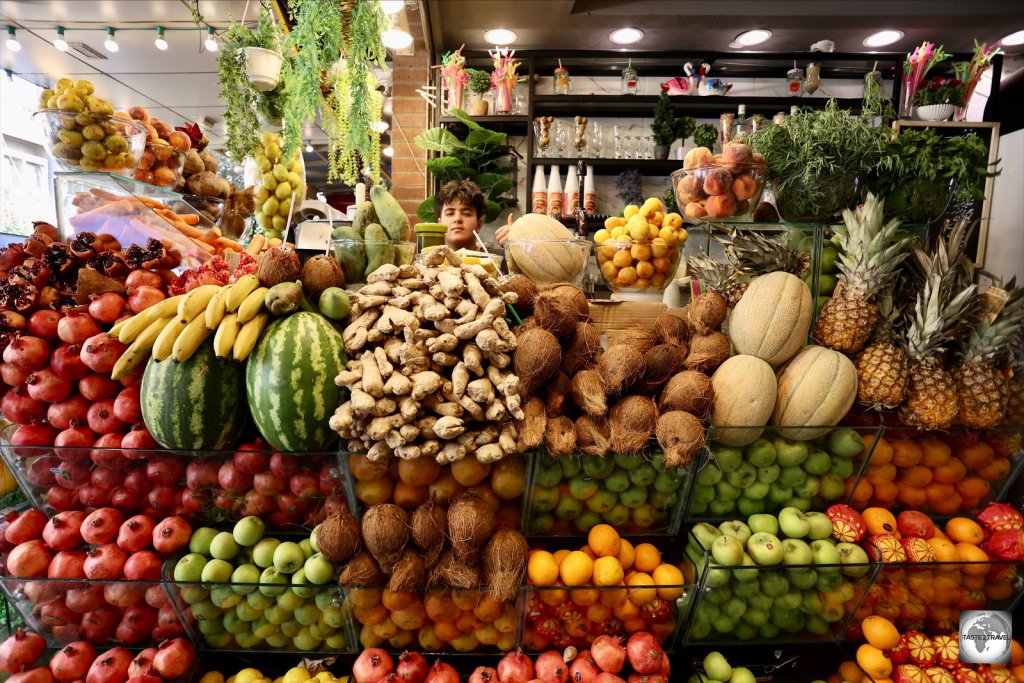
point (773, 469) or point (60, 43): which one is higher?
point (60, 43)

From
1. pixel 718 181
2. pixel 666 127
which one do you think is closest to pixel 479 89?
pixel 666 127

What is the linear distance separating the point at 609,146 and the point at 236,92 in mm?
3681

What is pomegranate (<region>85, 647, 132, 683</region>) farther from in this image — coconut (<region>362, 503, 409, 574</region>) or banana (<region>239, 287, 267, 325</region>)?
banana (<region>239, 287, 267, 325</region>)

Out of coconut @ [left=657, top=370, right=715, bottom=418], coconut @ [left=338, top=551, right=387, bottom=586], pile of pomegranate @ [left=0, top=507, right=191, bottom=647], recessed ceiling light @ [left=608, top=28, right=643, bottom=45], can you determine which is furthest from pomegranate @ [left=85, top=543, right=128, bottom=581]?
recessed ceiling light @ [left=608, top=28, right=643, bottom=45]

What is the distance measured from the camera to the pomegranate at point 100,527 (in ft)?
3.90

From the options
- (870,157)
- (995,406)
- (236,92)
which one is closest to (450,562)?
(995,406)

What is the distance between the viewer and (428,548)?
45.3 inches

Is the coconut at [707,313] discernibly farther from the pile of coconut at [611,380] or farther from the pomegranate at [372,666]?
the pomegranate at [372,666]

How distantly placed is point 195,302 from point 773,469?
56.1 inches

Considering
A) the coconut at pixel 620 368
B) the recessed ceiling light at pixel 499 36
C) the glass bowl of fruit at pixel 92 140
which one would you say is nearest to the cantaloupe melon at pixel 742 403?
the coconut at pixel 620 368

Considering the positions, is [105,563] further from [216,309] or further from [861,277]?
[861,277]

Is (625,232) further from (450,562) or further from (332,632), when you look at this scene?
(332,632)

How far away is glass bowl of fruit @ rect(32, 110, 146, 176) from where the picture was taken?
5.35 feet

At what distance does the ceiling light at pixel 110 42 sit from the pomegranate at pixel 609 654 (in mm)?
6488
